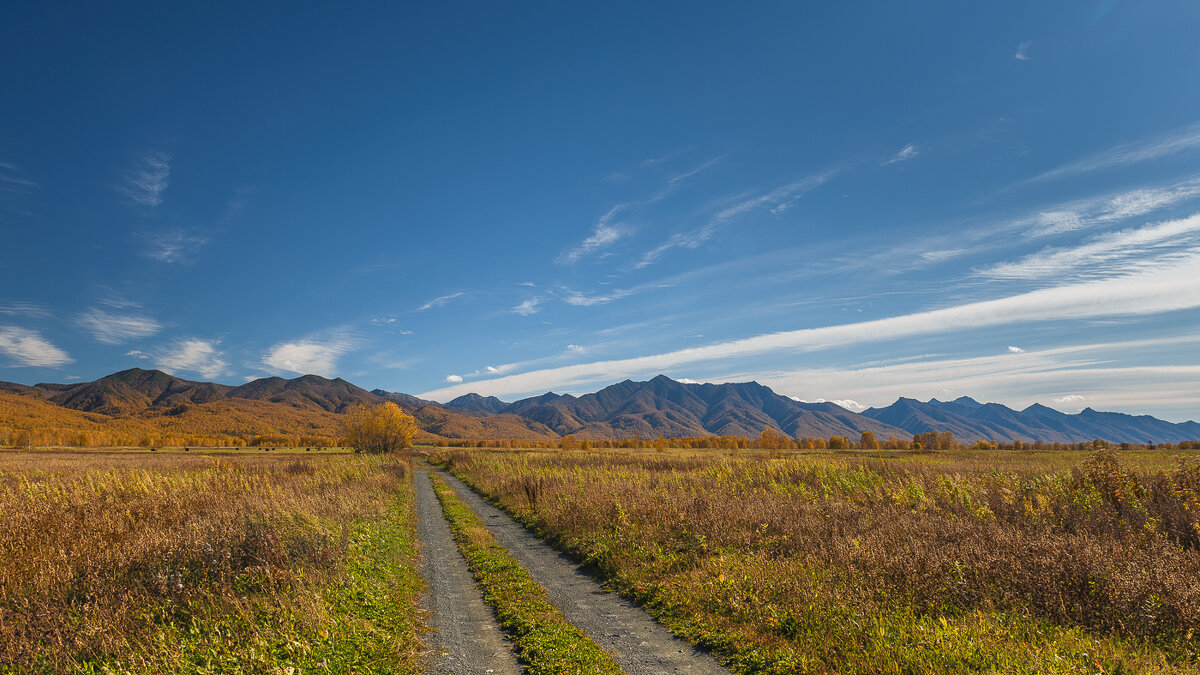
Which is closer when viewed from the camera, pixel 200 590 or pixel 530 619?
pixel 200 590

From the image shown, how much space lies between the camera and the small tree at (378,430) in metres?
85.8

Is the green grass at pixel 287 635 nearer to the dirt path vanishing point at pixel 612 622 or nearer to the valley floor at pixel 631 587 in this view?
the valley floor at pixel 631 587

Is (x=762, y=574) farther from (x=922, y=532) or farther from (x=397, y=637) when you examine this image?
(x=397, y=637)

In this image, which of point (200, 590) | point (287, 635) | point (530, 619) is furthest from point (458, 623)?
point (200, 590)

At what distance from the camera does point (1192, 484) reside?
15156 millimetres

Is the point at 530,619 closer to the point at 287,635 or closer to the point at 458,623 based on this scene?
the point at 458,623

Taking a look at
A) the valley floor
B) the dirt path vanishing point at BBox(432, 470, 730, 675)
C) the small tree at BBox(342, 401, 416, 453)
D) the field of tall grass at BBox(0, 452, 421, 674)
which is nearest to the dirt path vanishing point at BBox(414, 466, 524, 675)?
the valley floor

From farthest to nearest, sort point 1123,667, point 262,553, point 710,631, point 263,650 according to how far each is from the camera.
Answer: point 262,553 < point 710,631 < point 263,650 < point 1123,667

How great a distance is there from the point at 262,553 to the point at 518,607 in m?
5.45

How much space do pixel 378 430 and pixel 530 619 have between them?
84633mm

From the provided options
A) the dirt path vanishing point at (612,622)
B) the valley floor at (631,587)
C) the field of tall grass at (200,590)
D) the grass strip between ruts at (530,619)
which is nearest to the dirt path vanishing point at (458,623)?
the valley floor at (631,587)

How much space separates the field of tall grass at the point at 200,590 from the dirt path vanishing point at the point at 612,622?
3205mm

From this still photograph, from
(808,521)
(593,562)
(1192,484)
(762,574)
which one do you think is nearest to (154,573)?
(593,562)

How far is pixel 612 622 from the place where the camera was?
1017 cm
